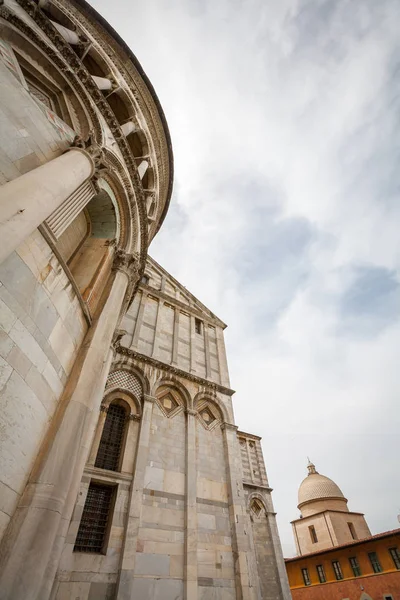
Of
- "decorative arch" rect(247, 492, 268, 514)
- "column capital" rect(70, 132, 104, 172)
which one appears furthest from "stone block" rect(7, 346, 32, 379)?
"decorative arch" rect(247, 492, 268, 514)

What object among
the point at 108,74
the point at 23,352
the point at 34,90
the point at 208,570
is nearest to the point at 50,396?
the point at 23,352

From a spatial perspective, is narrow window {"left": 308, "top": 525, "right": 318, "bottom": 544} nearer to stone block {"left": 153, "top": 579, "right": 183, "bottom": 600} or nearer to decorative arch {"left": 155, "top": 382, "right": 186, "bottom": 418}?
decorative arch {"left": 155, "top": 382, "right": 186, "bottom": 418}

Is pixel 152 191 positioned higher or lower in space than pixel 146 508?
higher

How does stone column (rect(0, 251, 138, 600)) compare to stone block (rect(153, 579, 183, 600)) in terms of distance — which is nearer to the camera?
stone column (rect(0, 251, 138, 600))

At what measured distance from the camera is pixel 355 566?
82.2ft

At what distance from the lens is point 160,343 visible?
42.3ft

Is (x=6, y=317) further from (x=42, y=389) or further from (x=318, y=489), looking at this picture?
(x=318, y=489)

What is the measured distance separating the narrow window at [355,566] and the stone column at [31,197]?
3503 cm

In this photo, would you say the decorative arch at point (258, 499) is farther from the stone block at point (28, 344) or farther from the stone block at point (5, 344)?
the stone block at point (5, 344)

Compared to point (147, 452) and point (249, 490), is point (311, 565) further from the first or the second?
point (147, 452)

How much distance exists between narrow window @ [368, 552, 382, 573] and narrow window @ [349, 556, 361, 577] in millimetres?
A: 1531

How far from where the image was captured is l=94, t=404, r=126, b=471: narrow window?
28.7 feet

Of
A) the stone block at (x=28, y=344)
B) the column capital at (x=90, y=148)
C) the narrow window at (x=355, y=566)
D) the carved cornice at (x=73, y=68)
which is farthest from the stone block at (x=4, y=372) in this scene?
the narrow window at (x=355, y=566)

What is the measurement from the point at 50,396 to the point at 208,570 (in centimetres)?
743
